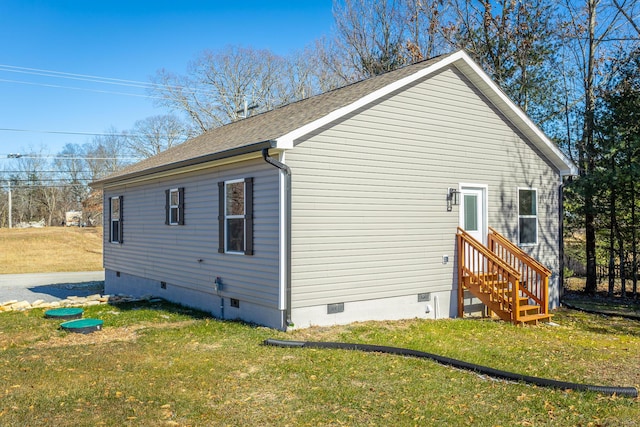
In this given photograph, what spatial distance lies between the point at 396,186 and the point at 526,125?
3.97 meters

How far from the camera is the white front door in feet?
37.0

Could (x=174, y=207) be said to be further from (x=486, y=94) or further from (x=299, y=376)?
(x=486, y=94)

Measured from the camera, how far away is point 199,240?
435 inches

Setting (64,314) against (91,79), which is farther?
(91,79)

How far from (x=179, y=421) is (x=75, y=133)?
40.3 meters

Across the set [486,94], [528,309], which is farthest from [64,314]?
[486,94]

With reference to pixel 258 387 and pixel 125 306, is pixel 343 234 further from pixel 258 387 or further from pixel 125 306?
pixel 125 306

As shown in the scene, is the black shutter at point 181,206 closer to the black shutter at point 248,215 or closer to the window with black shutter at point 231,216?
the window with black shutter at point 231,216

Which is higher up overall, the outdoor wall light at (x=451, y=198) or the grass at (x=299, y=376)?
the outdoor wall light at (x=451, y=198)

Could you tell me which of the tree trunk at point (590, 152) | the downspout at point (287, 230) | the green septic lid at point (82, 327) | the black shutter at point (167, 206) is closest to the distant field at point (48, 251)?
the black shutter at point (167, 206)

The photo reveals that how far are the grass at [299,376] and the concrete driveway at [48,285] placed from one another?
257 inches

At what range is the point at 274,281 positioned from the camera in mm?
8797

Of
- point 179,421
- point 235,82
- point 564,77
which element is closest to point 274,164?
point 179,421

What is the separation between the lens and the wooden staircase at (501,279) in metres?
9.95
